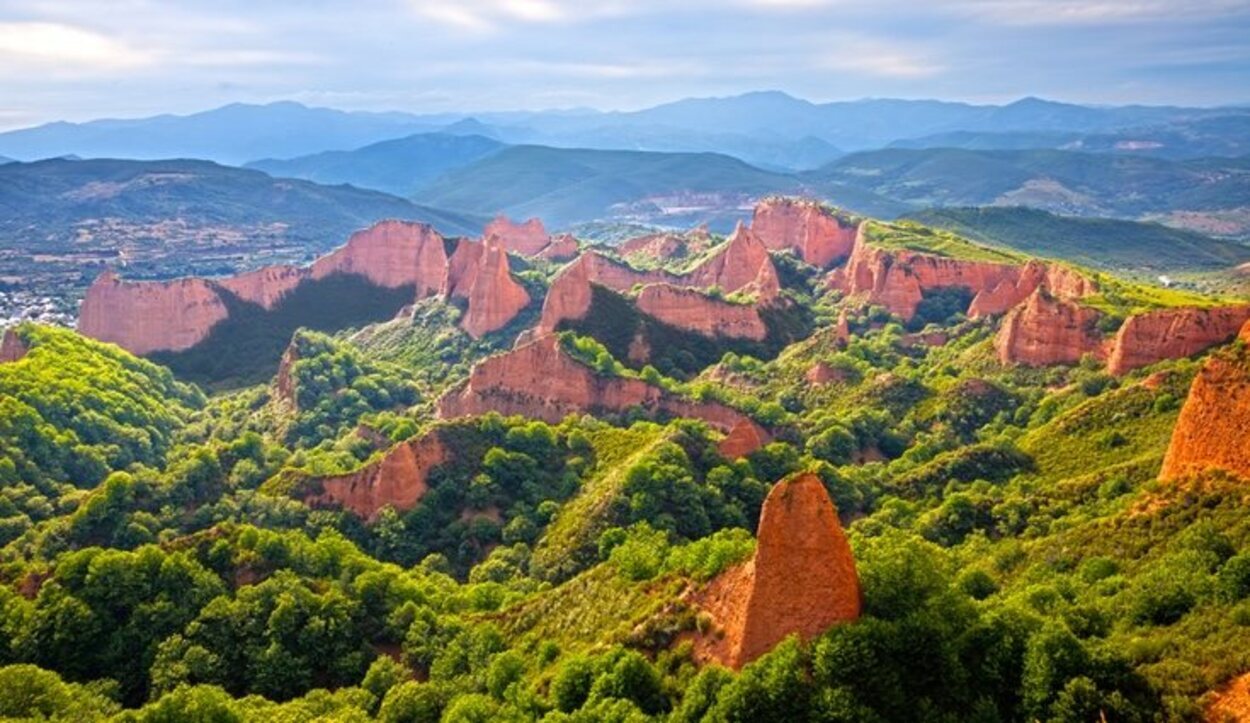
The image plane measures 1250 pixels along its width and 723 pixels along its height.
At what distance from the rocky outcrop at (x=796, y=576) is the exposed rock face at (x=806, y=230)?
114127 millimetres

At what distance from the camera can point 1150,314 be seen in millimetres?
71438

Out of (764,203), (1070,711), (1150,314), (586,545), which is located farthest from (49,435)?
(764,203)

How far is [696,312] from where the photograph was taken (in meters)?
102

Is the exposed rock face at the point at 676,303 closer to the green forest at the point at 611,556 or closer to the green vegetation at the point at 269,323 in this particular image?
the green forest at the point at 611,556

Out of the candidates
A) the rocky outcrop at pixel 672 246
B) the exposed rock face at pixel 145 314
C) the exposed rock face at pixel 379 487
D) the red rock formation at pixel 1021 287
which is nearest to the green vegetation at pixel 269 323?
the exposed rock face at pixel 145 314

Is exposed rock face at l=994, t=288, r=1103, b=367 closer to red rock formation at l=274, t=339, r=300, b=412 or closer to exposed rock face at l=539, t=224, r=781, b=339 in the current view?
exposed rock face at l=539, t=224, r=781, b=339

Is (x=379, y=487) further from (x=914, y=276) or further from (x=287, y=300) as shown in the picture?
(x=287, y=300)

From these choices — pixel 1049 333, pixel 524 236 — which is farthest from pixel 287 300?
pixel 1049 333

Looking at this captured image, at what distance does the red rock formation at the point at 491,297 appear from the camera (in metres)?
110

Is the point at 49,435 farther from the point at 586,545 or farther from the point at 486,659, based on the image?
the point at 486,659

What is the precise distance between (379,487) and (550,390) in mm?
23708

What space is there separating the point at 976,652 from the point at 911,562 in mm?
3303

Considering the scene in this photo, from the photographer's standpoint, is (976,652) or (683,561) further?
(683,561)

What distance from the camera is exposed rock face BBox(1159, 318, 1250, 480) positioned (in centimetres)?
3784
